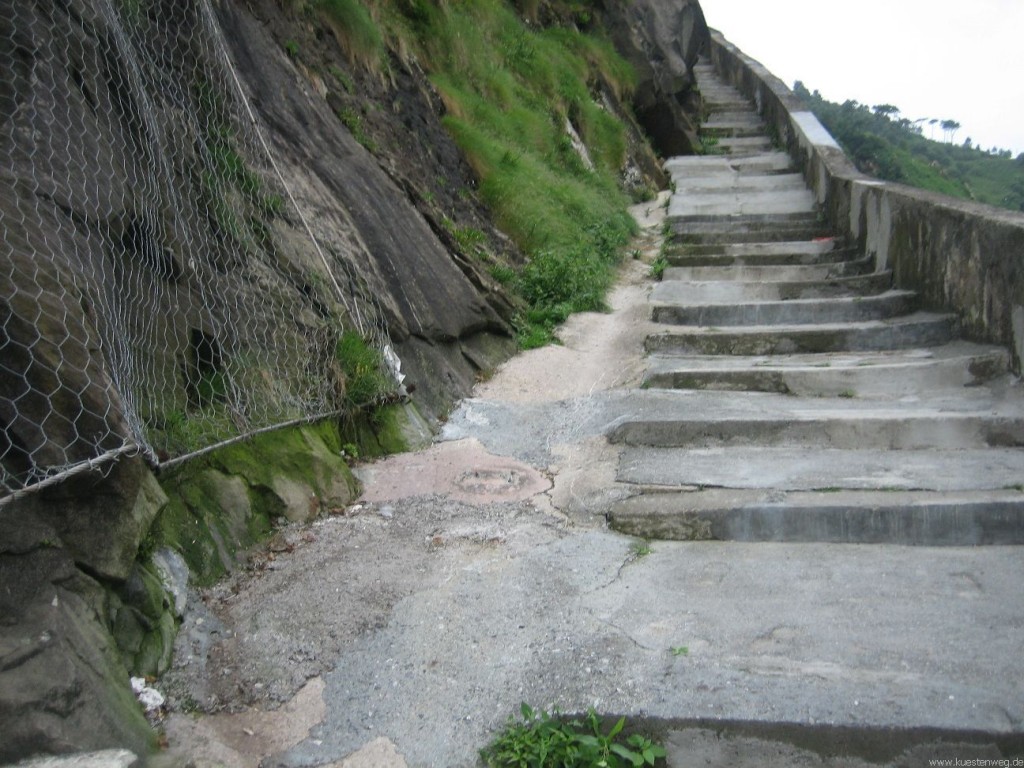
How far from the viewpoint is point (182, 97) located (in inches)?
185

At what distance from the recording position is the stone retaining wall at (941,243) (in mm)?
5148

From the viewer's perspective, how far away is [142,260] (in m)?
3.78

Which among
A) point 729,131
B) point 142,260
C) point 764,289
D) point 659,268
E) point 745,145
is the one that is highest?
point 729,131

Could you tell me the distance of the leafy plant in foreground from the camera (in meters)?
2.55

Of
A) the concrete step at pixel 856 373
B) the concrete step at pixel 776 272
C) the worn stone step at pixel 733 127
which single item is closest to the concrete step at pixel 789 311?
the concrete step at pixel 776 272

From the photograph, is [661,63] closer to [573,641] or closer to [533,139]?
[533,139]

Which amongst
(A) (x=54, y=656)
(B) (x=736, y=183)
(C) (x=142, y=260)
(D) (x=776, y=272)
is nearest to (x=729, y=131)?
(B) (x=736, y=183)

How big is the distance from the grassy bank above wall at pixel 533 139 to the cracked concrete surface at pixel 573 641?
10.4 ft

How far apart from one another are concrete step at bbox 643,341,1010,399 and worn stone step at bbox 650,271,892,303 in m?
1.18

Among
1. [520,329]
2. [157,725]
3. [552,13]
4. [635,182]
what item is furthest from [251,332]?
[552,13]

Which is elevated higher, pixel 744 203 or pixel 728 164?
pixel 728 164

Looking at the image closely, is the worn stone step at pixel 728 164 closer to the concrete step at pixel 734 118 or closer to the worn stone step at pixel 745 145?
the worn stone step at pixel 745 145

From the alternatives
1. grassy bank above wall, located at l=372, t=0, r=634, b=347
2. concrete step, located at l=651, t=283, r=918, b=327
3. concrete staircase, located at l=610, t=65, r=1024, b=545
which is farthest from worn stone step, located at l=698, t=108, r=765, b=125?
concrete step, located at l=651, t=283, r=918, b=327

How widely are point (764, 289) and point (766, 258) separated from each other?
2.90 ft
